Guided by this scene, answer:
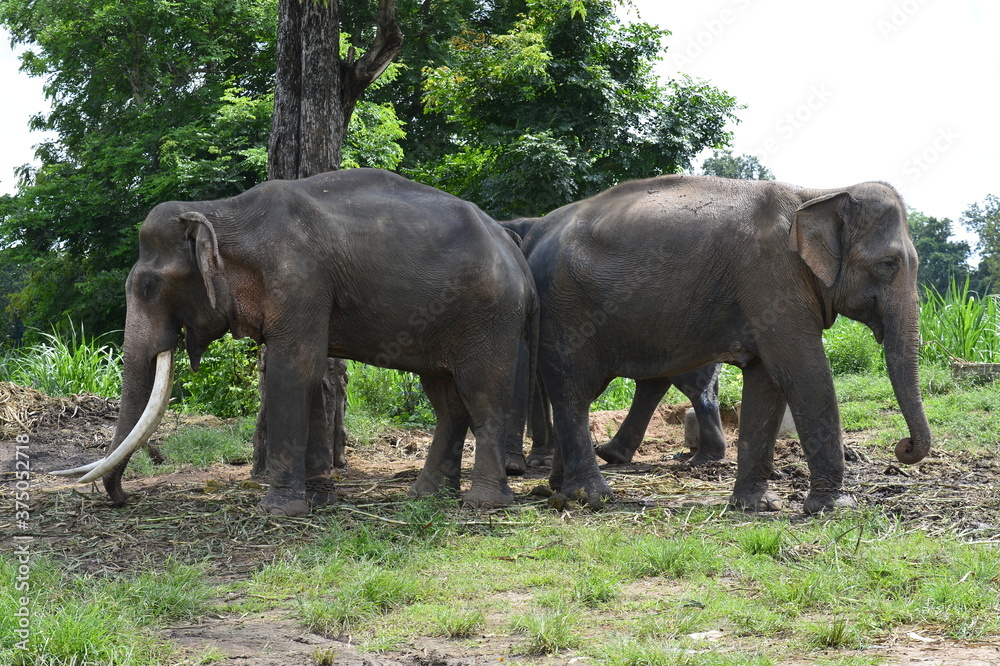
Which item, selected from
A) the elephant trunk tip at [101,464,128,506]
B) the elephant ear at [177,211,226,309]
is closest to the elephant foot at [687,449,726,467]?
the elephant ear at [177,211,226,309]

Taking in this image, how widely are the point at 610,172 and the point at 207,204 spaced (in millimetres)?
10869

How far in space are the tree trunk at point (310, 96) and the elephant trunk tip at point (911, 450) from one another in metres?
4.11

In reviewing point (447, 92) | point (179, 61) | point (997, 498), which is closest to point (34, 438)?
point (997, 498)

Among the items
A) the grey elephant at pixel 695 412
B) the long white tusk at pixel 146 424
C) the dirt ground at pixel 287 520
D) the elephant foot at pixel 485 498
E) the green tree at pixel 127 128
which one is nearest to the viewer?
the dirt ground at pixel 287 520

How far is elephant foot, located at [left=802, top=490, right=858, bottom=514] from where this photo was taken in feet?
18.9

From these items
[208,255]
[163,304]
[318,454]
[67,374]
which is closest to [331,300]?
[208,255]

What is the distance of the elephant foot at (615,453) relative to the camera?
829 cm

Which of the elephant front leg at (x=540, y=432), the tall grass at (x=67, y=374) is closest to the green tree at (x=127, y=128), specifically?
the tall grass at (x=67, y=374)

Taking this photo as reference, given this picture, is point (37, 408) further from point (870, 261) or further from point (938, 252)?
point (938, 252)

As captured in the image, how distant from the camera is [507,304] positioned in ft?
20.2

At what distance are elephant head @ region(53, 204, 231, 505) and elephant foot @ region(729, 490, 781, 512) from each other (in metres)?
3.27

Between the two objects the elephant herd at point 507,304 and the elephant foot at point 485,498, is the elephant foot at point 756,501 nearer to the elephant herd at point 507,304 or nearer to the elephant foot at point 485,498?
the elephant herd at point 507,304

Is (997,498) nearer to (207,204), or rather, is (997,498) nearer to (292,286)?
(292,286)

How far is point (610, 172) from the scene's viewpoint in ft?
52.6
